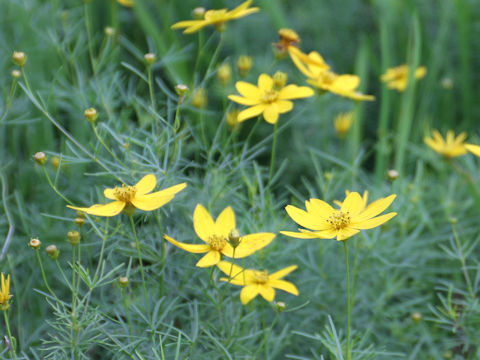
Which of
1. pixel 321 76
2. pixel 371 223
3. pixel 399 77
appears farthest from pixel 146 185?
pixel 399 77

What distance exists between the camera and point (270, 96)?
1154 mm

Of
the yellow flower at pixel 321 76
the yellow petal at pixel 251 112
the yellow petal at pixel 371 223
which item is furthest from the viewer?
the yellow flower at pixel 321 76

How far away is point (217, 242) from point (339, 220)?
20 centimetres

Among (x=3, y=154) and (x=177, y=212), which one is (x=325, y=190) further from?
(x=3, y=154)

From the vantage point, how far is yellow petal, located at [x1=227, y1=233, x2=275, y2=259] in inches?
37.3

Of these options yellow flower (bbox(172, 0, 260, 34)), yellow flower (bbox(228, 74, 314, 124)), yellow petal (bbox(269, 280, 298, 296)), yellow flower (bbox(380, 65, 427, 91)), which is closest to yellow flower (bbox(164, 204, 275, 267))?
yellow petal (bbox(269, 280, 298, 296))

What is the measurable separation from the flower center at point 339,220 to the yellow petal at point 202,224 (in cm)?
20

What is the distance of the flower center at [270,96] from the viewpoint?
115cm

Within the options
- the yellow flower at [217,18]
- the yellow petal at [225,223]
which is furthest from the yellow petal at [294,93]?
the yellow petal at [225,223]

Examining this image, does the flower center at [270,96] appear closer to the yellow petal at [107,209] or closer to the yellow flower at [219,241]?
the yellow flower at [219,241]

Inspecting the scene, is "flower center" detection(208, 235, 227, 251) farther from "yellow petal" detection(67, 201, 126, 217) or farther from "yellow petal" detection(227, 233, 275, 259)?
"yellow petal" detection(67, 201, 126, 217)

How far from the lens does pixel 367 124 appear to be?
7.73 feet

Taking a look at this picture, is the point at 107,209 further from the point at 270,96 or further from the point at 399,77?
the point at 399,77

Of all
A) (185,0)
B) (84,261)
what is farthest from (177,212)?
(185,0)
